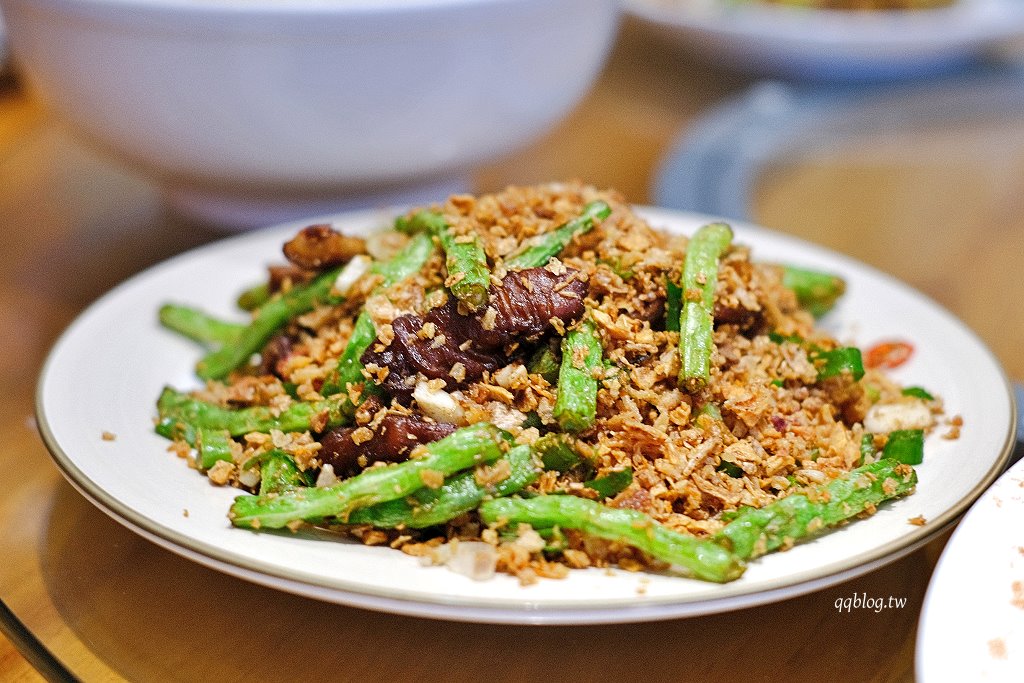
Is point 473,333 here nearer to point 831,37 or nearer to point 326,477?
point 326,477

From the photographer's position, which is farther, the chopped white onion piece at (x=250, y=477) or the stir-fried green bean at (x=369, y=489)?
the chopped white onion piece at (x=250, y=477)

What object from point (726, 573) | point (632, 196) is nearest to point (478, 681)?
point (726, 573)

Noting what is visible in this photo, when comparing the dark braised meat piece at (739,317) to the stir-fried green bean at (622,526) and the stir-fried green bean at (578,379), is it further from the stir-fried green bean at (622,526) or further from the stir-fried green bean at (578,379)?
the stir-fried green bean at (622,526)

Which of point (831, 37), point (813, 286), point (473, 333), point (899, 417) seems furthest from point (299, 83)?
point (831, 37)

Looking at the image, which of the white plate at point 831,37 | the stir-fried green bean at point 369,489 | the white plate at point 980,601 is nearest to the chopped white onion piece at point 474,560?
the stir-fried green bean at point 369,489

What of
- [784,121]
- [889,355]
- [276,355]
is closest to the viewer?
[276,355]

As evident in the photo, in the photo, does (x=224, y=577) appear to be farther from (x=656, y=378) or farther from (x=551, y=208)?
(x=551, y=208)
